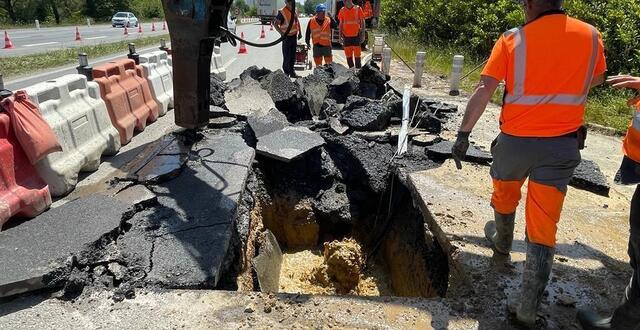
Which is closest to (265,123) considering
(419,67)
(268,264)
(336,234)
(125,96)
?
(336,234)

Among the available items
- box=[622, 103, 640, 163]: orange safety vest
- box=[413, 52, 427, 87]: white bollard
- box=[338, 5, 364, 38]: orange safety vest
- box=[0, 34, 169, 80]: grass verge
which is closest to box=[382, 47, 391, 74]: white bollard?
box=[338, 5, 364, 38]: orange safety vest

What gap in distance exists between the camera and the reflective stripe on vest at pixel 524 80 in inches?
94.0

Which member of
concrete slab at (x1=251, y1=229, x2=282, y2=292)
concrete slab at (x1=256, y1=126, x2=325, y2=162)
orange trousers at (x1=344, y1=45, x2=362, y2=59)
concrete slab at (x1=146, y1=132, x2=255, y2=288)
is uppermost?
orange trousers at (x1=344, y1=45, x2=362, y2=59)

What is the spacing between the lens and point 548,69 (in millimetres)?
2375

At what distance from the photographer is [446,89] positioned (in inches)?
399

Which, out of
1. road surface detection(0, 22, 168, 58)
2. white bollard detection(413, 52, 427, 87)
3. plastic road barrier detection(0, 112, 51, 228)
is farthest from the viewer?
road surface detection(0, 22, 168, 58)

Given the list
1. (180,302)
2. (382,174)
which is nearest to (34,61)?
(382,174)

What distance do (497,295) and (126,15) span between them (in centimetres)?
3929

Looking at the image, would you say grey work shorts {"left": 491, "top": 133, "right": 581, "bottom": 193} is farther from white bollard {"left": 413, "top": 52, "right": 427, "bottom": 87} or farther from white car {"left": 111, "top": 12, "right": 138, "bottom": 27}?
white car {"left": 111, "top": 12, "right": 138, "bottom": 27}

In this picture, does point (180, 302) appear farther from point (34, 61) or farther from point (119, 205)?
point (34, 61)

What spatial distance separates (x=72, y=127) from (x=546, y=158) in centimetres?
426

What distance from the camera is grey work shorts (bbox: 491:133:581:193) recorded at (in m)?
2.47

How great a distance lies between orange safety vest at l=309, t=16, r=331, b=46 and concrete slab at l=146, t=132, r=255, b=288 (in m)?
6.39

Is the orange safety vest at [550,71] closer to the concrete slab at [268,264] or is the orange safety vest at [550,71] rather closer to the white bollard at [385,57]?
the concrete slab at [268,264]
